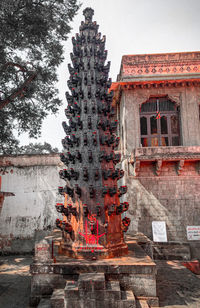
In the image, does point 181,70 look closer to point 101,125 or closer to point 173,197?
point 173,197

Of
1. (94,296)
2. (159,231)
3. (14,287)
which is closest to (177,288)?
(94,296)

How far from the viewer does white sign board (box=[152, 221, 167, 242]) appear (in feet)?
40.0

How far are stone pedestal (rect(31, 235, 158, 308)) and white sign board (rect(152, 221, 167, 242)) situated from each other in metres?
7.56

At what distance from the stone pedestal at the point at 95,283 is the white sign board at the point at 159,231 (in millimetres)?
7555

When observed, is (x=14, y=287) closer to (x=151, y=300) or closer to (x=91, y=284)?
(x=91, y=284)

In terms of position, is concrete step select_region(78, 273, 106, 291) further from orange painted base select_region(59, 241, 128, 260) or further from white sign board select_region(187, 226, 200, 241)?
white sign board select_region(187, 226, 200, 241)

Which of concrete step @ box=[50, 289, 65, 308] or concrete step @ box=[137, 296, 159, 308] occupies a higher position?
concrete step @ box=[50, 289, 65, 308]

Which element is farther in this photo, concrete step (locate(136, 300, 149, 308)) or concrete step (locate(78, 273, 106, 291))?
concrete step (locate(136, 300, 149, 308))

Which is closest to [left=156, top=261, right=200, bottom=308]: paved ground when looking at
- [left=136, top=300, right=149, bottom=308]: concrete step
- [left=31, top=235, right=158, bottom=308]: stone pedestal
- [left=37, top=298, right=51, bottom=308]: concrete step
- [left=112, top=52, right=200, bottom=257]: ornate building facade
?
[left=136, top=300, right=149, bottom=308]: concrete step

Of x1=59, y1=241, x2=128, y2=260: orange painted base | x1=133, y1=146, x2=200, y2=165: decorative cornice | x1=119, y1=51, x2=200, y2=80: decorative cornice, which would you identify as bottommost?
x1=59, y1=241, x2=128, y2=260: orange painted base

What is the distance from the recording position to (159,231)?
12344mm

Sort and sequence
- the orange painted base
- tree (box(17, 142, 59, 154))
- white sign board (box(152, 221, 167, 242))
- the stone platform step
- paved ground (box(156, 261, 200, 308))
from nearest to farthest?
the stone platform step
paved ground (box(156, 261, 200, 308))
the orange painted base
white sign board (box(152, 221, 167, 242))
tree (box(17, 142, 59, 154))

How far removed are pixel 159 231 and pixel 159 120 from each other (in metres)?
6.50

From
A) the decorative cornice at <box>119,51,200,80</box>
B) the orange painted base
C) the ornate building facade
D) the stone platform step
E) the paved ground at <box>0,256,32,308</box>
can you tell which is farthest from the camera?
the decorative cornice at <box>119,51,200,80</box>
